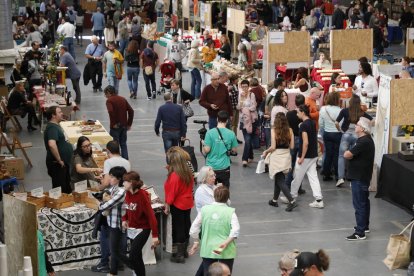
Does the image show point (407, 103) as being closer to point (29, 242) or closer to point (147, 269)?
point (147, 269)

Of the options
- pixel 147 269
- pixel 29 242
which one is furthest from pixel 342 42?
pixel 29 242

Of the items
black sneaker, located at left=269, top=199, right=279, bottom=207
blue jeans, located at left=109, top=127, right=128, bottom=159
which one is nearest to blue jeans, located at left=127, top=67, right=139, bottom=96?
blue jeans, located at left=109, top=127, right=128, bottom=159

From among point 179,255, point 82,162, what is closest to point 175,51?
point 82,162

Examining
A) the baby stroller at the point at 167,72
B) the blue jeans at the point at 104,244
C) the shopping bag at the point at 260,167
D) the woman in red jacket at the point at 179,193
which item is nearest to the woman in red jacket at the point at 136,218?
the blue jeans at the point at 104,244

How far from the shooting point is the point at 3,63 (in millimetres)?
23250

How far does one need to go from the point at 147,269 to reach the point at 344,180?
16.3 ft

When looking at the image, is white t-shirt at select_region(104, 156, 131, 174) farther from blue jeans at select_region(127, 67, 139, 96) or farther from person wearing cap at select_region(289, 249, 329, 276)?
blue jeans at select_region(127, 67, 139, 96)

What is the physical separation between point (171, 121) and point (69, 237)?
4.14m

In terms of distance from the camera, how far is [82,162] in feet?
44.3

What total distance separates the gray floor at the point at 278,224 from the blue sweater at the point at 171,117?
969 mm

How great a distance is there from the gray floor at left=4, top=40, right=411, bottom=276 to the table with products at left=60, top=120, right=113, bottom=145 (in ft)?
2.99

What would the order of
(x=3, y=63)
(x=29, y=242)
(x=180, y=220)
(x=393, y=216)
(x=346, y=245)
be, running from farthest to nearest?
1. (x=3, y=63)
2. (x=393, y=216)
3. (x=346, y=245)
4. (x=180, y=220)
5. (x=29, y=242)

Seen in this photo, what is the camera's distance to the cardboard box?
645 inches

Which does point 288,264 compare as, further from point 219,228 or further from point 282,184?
point 282,184
